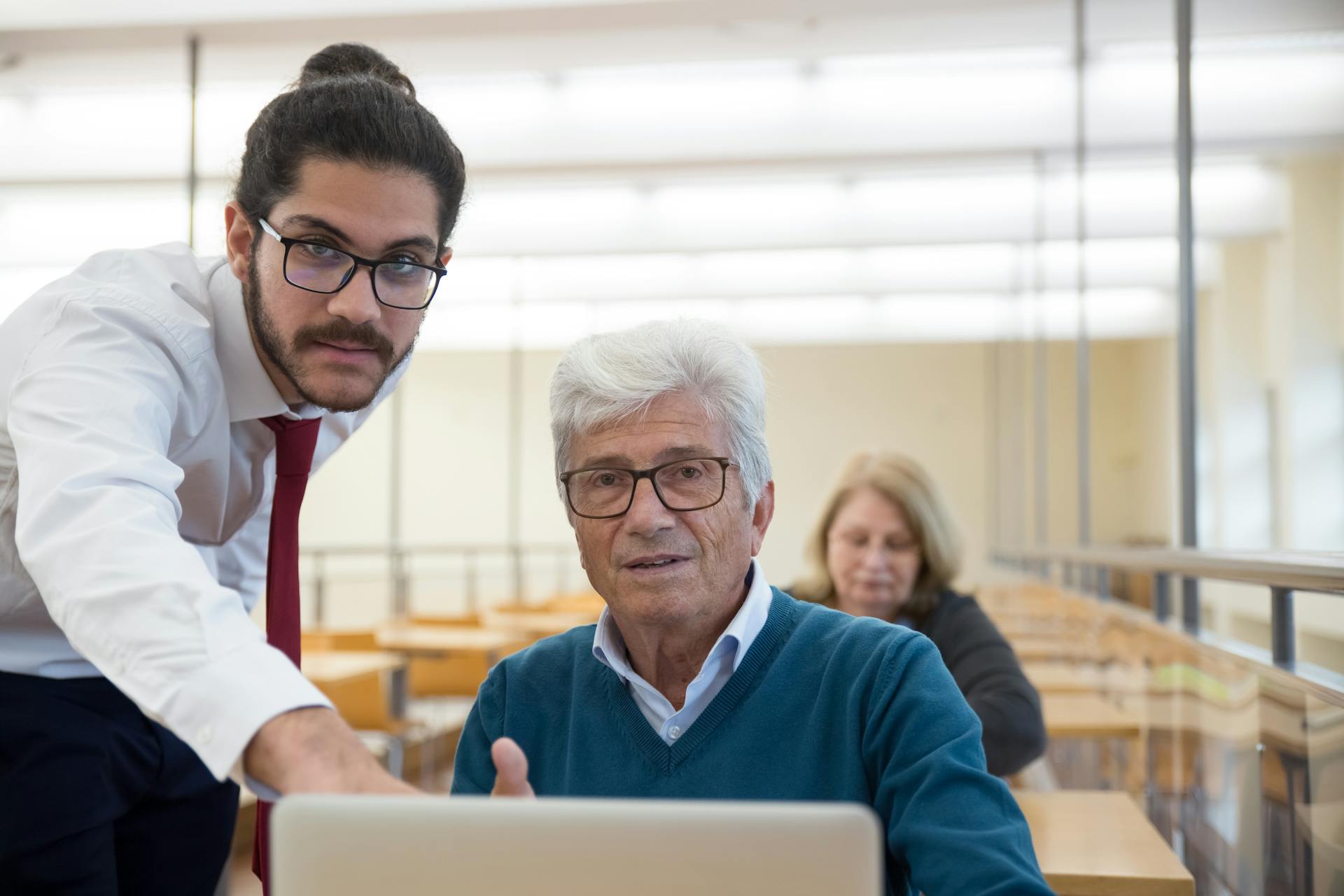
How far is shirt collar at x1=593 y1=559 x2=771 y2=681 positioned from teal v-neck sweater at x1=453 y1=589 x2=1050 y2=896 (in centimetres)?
1

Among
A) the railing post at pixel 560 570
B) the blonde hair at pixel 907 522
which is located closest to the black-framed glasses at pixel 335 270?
the blonde hair at pixel 907 522

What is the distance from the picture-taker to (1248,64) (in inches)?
207

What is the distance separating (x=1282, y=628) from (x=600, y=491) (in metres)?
1.18

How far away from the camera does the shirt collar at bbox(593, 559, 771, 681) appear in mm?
1255

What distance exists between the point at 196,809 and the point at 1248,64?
526 centimetres

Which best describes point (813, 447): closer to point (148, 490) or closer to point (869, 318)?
point (869, 318)

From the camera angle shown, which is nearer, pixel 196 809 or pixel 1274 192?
pixel 196 809

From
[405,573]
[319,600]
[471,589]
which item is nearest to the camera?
[319,600]

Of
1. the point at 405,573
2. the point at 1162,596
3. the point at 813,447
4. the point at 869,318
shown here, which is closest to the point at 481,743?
the point at 1162,596

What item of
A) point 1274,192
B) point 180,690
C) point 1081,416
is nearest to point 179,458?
point 180,690

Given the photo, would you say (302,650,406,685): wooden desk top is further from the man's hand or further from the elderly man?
the man's hand

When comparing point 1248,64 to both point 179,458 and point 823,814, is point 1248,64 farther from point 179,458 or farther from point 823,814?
point 823,814

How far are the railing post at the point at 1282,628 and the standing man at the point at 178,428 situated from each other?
134 cm

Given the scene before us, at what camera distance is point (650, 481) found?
1.28m
